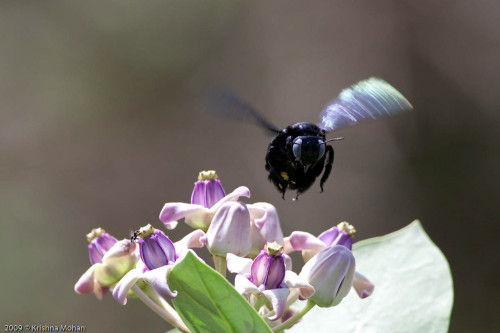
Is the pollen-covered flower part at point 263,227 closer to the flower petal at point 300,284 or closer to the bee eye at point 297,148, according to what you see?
the flower petal at point 300,284

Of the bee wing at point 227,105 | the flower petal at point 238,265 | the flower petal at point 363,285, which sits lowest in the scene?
the flower petal at point 363,285

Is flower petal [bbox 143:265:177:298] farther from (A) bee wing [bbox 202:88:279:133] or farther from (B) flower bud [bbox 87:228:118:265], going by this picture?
(A) bee wing [bbox 202:88:279:133]

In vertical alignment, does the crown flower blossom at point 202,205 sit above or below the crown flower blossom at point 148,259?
above

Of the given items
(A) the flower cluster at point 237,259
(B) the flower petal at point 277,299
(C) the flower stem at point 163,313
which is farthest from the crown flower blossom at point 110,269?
(B) the flower petal at point 277,299

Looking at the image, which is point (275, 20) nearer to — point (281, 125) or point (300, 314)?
point (281, 125)

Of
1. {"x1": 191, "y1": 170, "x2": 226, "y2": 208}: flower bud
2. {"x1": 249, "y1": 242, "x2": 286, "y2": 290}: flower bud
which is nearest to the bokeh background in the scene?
{"x1": 191, "y1": 170, "x2": 226, "y2": 208}: flower bud

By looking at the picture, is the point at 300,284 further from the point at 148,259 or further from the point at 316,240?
the point at 148,259

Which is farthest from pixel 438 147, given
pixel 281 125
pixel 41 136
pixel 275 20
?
pixel 41 136
